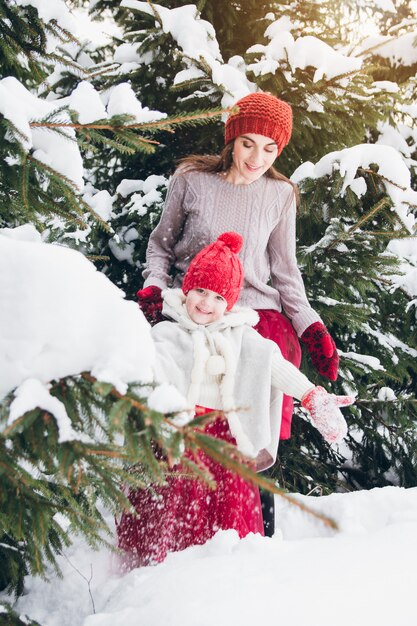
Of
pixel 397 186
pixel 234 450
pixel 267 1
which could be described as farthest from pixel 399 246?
pixel 234 450

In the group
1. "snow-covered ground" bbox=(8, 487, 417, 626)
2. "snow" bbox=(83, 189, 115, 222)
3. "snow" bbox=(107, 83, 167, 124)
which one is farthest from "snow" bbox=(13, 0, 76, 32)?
"snow-covered ground" bbox=(8, 487, 417, 626)

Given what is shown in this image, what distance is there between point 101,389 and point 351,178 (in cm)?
271

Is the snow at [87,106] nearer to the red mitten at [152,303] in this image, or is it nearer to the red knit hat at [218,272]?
the red knit hat at [218,272]

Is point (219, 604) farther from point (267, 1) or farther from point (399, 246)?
point (267, 1)

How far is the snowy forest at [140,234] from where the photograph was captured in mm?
1319

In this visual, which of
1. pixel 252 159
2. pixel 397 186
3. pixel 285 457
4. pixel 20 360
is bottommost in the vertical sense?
pixel 285 457

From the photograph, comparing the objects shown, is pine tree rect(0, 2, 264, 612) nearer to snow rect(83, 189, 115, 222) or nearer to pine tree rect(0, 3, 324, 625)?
pine tree rect(0, 3, 324, 625)

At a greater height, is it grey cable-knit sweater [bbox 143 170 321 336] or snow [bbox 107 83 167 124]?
snow [bbox 107 83 167 124]

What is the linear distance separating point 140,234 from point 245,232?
131 centimetres

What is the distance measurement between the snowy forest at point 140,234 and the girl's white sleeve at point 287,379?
0.44 meters

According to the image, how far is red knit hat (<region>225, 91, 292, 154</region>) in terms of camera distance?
9.72 feet

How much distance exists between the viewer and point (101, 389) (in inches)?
47.6

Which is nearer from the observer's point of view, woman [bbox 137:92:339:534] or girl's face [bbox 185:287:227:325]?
girl's face [bbox 185:287:227:325]

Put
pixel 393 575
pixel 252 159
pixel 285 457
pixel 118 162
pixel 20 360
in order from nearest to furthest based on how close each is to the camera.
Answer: pixel 20 360
pixel 393 575
pixel 252 159
pixel 285 457
pixel 118 162
